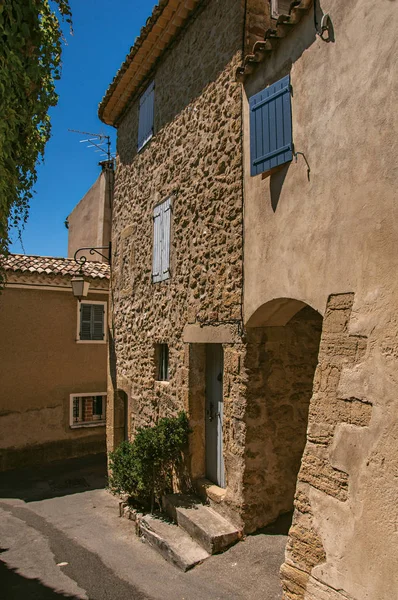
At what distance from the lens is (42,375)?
507 inches

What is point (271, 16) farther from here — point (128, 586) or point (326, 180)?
point (128, 586)

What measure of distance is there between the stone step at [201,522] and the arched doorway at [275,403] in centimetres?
30

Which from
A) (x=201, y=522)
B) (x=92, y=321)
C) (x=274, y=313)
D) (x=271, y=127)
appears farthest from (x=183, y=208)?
(x=92, y=321)

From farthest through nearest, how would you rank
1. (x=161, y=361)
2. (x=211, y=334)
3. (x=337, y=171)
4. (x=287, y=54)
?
(x=161, y=361)
(x=211, y=334)
(x=287, y=54)
(x=337, y=171)

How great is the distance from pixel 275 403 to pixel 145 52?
682cm

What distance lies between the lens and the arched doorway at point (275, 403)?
18.5ft

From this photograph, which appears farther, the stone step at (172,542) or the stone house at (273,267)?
the stone step at (172,542)

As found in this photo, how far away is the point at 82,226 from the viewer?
17109mm

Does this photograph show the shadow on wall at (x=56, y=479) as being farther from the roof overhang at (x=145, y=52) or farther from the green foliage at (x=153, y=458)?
the roof overhang at (x=145, y=52)

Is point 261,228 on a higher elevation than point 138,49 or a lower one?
lower

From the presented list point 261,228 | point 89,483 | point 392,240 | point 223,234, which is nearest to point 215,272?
point 223,234

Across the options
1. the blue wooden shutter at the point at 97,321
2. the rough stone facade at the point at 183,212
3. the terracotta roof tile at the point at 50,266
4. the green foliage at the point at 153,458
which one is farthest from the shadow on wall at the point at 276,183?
the blue wooden shutter at the point at 97,321

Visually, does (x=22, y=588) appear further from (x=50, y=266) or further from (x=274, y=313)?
(x=50, y=266)

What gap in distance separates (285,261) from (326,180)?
36.8 inches
